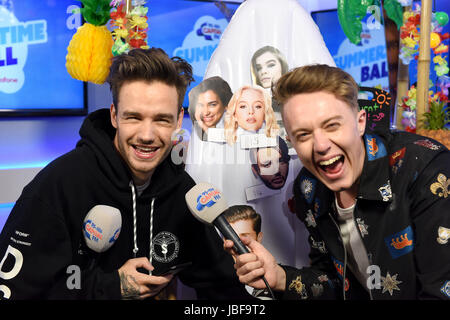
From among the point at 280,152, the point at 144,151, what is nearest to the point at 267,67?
the point at 280,152

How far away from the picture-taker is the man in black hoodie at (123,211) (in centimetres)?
123

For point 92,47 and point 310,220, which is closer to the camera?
point 310,220

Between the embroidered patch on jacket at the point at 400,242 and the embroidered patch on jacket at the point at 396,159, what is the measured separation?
0.55 ft

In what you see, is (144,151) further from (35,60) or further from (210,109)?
(35,60)

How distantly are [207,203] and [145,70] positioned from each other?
1.47 feet

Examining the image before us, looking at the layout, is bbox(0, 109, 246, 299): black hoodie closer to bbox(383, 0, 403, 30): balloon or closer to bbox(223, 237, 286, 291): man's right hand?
bbox(223, 237, 286, 291): man's right hand

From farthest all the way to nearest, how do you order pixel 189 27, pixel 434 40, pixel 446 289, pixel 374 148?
pixel 189 27
pixel 434 40
pixel 374 148
pixel 446 289

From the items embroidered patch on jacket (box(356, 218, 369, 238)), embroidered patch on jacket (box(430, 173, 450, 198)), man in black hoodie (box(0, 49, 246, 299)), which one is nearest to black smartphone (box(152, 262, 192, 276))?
→ man in black hoodie (box(0, 49, 246, 299))

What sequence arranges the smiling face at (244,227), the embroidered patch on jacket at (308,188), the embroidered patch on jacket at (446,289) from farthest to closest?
1. the smiling face at (244,227)
2. the embroidered patch on jacket at (308,188)
3. the embroidered patch on jacket at (446,289)

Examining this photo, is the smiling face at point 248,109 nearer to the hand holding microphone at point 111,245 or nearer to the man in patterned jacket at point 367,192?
the man in patterned jacket at point 367,192

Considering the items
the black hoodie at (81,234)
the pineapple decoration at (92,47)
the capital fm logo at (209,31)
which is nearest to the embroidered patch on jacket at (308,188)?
the black hoodie at (81,234)

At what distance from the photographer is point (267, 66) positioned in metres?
1.69

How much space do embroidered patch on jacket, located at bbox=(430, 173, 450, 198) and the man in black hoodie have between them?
2.13ft

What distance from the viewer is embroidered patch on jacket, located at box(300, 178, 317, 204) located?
4.85 ft
